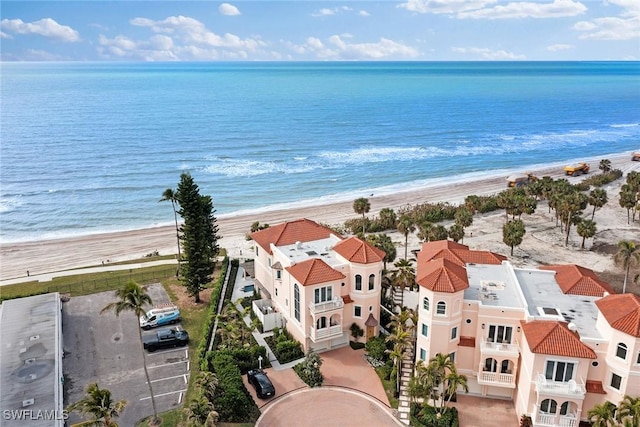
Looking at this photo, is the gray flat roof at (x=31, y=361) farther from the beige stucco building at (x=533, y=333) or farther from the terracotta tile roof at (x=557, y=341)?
the terracotta tile roof at (x=557, y=341)

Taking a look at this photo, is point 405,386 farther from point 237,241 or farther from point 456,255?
point 237,241

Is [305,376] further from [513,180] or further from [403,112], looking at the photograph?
[403,112]

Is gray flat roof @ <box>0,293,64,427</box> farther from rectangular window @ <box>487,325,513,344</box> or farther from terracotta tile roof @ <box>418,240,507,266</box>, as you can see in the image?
rectangular window @ <box>487,325,513,344</box>

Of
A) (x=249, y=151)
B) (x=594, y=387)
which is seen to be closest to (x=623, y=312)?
(x=594, y=387)

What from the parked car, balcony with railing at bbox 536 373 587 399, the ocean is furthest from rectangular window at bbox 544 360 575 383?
the ocean

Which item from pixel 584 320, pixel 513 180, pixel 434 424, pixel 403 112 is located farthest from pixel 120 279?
pixel 403 112

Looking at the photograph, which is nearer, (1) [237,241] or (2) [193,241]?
(2) [193,241]
